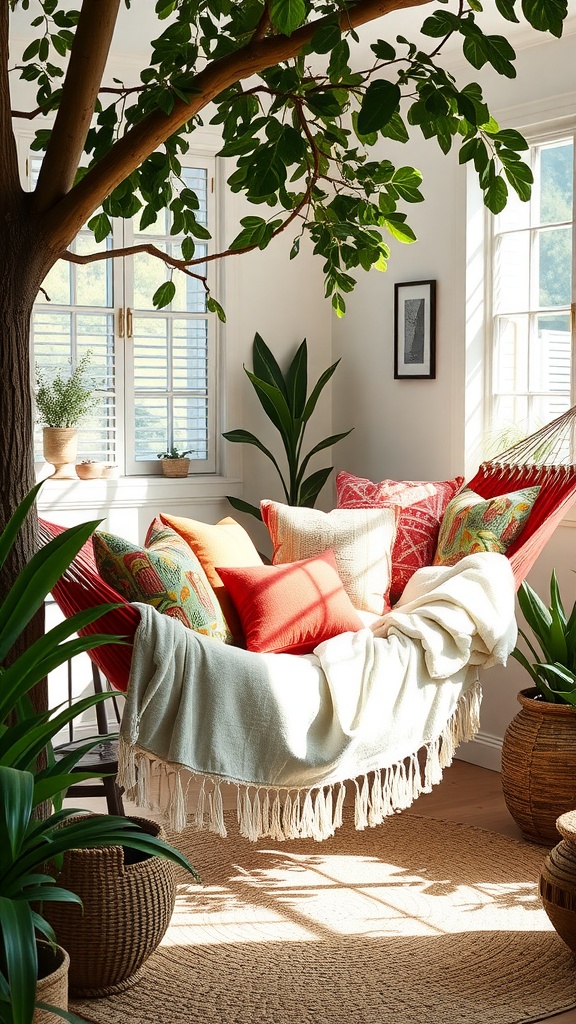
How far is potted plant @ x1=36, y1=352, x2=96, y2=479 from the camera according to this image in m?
4.45

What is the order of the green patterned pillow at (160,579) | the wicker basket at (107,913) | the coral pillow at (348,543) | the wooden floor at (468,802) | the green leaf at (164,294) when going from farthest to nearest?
the coral pillow at (348,543) → the wooden floor at (468,802) → the green patterned pillow at (160,579) → the wicker basket at (107,913) → the green leaf at (164,294)

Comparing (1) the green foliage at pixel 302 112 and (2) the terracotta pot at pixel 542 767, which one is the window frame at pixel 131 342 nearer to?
(2) the terracotta pot at pixel 542 767

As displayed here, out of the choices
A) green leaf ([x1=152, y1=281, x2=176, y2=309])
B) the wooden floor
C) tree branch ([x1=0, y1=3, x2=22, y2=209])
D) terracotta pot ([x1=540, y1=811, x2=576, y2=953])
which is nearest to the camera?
tree branch ([x1=0, y1=3, x2=22, y2=209])

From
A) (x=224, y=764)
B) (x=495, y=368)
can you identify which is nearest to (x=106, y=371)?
(x=495, y=368)

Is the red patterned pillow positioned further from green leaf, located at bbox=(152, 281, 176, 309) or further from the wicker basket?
green leaf, located at bbox=(152, 281, 176, 309)

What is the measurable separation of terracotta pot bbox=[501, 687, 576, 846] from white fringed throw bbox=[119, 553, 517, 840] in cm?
31

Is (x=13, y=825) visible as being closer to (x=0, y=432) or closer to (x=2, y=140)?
(x=0, y=432)

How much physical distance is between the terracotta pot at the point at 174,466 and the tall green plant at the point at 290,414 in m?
0.23

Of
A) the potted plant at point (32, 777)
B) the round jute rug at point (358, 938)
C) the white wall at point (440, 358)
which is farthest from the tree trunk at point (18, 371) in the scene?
the white wall at point (440, 358)

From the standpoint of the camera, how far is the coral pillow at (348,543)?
12.7 ft

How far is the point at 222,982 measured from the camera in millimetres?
2641

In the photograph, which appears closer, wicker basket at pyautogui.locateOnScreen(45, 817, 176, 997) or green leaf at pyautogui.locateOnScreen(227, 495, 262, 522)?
wicker basket at pyautogui.locateOnScreen(45, 817, 176, 997)

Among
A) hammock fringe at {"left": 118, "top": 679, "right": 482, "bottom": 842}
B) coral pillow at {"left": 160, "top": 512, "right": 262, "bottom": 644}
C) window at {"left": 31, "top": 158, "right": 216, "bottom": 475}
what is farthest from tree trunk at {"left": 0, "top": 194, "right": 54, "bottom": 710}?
window at {"left": 31, "top": 158, "right": 216, "bottom": 475}

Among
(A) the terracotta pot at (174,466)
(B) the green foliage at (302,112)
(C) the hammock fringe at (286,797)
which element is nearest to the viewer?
(B) the green foliage at (302,112)
